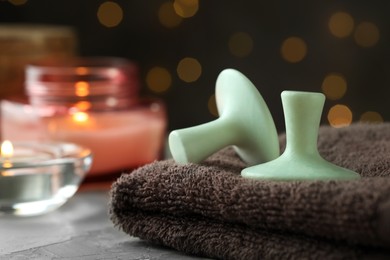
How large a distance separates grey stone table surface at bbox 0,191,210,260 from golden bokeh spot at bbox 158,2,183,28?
0.48 m

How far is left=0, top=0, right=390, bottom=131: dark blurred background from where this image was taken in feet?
3.63

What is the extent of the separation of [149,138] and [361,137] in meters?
0.32

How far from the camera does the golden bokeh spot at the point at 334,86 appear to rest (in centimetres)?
112

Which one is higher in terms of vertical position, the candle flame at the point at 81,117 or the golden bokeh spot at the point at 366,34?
the golden bokeh spot at the point at 366,34

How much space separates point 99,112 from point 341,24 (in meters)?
0.41

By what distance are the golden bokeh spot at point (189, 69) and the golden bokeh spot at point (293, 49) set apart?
0.15 meters

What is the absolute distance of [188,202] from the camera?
1.86 feet

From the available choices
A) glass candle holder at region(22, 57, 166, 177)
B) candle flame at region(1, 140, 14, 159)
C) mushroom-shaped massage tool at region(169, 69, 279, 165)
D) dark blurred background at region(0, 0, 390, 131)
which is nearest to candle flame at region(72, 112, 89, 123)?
glass candle holder at region(22, 57, 166, 177)

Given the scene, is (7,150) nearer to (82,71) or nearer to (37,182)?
(37,182)

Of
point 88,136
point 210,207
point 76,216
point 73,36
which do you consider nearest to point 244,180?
point 210,207

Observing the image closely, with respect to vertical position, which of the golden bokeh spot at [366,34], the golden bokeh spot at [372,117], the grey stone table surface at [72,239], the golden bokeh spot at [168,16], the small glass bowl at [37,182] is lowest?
the grey stone table surface at [72,239]

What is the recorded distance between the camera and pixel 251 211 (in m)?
0.53

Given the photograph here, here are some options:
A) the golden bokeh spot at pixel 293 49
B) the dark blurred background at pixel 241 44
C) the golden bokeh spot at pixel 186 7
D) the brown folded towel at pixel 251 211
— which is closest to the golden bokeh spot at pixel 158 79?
A: the dark blurred background at pixel 241 44

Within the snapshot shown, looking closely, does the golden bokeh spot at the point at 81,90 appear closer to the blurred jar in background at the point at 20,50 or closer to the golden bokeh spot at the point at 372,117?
the blurred jar in background at the point at 20,50
